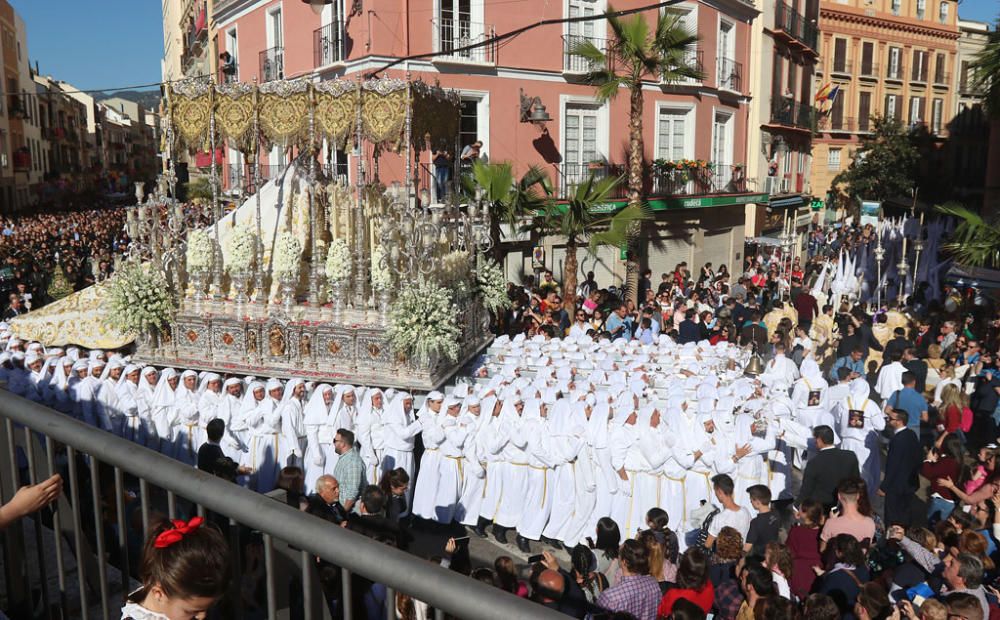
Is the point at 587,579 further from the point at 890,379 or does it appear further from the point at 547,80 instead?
the point at 547,80

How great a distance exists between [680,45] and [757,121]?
14734mm

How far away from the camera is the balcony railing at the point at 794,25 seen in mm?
31217

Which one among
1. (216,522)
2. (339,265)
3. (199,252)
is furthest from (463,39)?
(216,522)

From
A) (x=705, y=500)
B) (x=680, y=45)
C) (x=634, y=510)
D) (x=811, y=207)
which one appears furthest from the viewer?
(x=811, y=207)

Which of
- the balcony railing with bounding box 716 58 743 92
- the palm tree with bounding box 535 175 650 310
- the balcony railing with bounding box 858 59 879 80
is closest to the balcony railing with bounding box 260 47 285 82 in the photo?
the palm tree with bounding box 535 175 650 310

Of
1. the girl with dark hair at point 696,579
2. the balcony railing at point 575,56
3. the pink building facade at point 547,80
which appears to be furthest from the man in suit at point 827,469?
the balcony railing at point 575,56

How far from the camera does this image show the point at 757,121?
30.6m

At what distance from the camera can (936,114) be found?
5009 cm

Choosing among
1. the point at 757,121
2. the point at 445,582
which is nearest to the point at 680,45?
the point at 757,121

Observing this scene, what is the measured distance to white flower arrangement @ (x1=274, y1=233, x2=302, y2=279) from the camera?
12.1 metres

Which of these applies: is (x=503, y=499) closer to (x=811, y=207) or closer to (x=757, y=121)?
(x=757, y=121)

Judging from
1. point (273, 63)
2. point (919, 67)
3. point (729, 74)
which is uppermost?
point (919, 67)

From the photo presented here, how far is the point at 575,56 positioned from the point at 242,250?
1326 cm

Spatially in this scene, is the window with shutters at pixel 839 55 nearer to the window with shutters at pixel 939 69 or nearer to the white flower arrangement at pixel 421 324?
the window with shutters at pixel 939 69
